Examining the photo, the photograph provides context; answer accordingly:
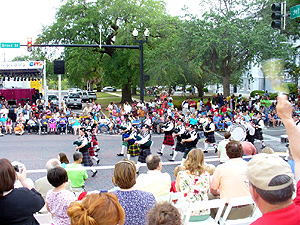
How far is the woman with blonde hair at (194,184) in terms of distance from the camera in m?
4.98

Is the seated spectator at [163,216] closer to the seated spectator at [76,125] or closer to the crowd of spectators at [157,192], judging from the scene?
the crowd of spectators at [157,192]

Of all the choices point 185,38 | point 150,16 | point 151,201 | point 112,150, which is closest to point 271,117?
point 185,38

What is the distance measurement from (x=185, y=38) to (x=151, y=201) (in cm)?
2422

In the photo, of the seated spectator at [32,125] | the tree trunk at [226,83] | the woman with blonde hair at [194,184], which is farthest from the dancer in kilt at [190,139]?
the tree trunk at [226,83]

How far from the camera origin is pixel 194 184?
16.6 feet

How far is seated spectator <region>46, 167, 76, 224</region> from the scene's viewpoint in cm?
409

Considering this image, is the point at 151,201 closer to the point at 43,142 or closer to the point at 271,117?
the point at 43,142

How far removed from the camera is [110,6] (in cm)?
3188

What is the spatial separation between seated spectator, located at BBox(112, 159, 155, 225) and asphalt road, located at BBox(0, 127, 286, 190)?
5660 mm

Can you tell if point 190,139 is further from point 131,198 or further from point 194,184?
point 131,198

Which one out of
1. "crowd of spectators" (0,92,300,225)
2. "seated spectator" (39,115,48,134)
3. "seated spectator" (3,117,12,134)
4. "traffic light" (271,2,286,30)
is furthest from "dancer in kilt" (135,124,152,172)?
"seated spectator" (3,117,12,134)

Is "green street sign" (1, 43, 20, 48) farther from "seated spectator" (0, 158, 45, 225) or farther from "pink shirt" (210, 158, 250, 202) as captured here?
"seated spectator" (0, 158, 45, 225)

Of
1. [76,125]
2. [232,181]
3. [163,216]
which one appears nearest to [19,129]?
→ [76,125]

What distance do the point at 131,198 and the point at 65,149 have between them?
39.4 ft
